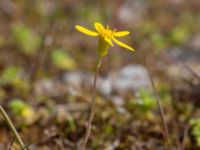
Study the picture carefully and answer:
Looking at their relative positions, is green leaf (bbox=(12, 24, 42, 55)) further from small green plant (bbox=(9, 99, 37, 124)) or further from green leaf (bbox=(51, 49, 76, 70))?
small green plant (bbox=(9, 99, 37, 124))

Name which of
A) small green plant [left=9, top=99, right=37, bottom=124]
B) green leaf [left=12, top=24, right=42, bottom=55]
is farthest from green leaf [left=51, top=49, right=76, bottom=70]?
small green plant [left=9, top=99, right=37, bottom=124]

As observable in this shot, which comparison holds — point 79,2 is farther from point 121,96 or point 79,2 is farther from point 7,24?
point 121,96

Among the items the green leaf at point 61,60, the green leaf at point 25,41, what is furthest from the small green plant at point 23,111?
the green leaf at point 25,41

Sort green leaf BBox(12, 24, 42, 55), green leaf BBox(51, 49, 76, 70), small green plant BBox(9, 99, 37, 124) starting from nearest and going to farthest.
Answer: small green plant BBox(9, 99, 37, 124) → green leaf BBox(51, 49, 76, 70) → green leaf BBox(12, 24, 42, 55)

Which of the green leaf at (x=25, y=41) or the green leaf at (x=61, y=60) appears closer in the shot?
the green leaf at (x=61, y=60)

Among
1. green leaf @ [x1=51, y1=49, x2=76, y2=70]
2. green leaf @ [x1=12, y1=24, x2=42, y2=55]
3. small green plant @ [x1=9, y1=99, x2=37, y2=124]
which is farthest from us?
green leaf @ [x1=12, y1=24, x2=42, y2=55]

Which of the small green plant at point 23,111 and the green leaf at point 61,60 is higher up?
the small green plant at point 23,111

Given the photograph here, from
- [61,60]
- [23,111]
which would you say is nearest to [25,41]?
[61,60]

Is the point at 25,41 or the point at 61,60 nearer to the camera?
the point at 61,60

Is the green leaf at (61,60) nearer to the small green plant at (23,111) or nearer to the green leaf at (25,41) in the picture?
the green leaf at (25,41)

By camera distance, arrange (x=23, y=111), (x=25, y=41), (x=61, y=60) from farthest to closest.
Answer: (x=25, y=41) < (x=61, y=60) < (x=23, y=111)

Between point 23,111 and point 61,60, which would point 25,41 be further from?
point 23,111

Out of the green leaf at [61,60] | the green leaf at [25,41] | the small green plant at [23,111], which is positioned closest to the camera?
the small green plant at [23,111]
